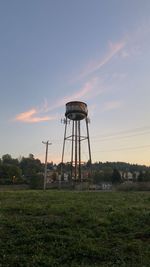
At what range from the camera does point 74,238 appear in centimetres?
916

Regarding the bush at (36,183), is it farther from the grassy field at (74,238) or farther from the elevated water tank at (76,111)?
the grassy field at (74,238)

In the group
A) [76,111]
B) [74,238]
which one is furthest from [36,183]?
[74,238]

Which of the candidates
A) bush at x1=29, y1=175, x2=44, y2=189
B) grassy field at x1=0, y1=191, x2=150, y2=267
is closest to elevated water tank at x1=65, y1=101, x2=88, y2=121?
bush at x1=29, y1=175, x2=44, y2=189

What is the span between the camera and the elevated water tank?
61469mm

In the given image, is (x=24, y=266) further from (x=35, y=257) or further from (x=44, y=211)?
(x=44, y=211)

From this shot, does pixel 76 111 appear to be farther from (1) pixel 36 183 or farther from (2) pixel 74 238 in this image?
(2) pixel 74 238

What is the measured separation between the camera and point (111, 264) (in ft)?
23.9

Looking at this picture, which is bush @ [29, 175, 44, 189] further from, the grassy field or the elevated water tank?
the grassy field

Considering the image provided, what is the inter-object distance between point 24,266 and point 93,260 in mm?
1678

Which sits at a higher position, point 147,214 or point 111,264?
point 147,214

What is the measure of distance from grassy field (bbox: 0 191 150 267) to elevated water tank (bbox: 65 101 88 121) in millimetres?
48532

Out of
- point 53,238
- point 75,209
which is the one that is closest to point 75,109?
point 75,209

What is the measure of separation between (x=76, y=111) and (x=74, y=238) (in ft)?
173

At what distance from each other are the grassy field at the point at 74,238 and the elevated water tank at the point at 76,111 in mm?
A: 48532
